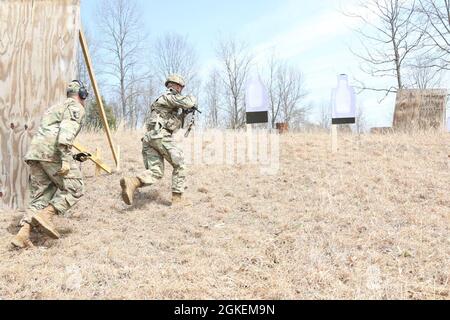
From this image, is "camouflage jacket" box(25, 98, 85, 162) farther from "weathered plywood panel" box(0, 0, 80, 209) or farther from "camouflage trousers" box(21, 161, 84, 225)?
"weathered plywood panel" box(0, 0, 80, 209)

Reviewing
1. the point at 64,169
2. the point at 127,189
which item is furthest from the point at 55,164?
the point at 127,189

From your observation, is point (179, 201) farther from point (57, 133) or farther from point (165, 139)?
point (57, 133)

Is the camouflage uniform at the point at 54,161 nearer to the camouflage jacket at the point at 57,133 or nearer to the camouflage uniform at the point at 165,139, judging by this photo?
the camouflage jacket at the point at 57,133

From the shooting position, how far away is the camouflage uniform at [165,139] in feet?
18.9

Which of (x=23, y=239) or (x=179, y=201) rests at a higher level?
(x=179, y=201)

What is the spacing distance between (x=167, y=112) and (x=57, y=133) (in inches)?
67.6

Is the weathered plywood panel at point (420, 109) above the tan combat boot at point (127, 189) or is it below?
above

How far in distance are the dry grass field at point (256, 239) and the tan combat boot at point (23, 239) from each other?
11cm

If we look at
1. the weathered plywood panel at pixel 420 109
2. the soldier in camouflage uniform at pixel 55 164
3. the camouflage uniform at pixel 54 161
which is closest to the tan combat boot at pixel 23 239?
the soldier in camouflage uniform at pixel 55 164

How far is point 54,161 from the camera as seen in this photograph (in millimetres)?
4551

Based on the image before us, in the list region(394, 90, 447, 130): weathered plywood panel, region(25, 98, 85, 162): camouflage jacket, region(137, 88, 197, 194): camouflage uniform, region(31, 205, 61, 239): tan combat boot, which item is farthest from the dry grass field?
region(394, 90, 447, 130): weathered plywood panel

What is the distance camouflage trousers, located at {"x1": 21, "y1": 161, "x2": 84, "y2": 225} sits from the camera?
4566 millimetres

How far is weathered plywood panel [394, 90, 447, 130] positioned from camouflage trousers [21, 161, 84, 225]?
9.22m
